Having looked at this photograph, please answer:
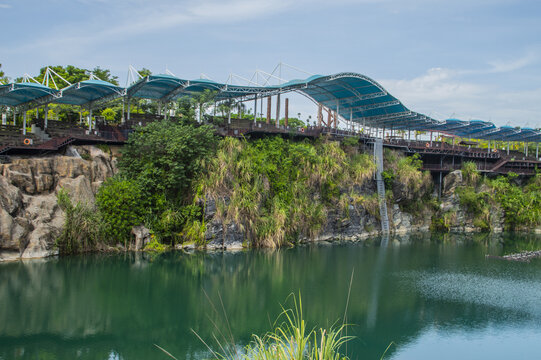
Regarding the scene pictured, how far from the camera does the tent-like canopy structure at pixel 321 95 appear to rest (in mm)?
29547

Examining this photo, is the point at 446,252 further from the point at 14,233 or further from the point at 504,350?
the point at 14,233

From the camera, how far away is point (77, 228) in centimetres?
2483

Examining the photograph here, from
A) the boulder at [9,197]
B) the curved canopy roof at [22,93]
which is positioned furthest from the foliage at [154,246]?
the curved canopy roof at [22,93]

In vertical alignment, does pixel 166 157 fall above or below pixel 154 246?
above

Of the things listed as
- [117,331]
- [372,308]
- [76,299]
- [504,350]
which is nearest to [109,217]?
[76,299]

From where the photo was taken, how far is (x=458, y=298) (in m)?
20.6

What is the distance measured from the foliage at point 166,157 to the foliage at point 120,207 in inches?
31.9

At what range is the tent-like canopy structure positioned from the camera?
96.9ft

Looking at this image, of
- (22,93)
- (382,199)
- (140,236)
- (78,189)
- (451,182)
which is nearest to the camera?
(78,189)

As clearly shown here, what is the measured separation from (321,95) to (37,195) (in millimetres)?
27091

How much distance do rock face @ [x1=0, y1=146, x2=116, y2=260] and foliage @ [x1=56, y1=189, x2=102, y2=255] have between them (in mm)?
394

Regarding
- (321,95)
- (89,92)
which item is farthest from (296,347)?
(321,95)

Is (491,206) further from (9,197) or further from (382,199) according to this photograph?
(9,197)

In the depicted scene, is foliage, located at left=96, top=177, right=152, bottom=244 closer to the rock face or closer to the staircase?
the rock face
